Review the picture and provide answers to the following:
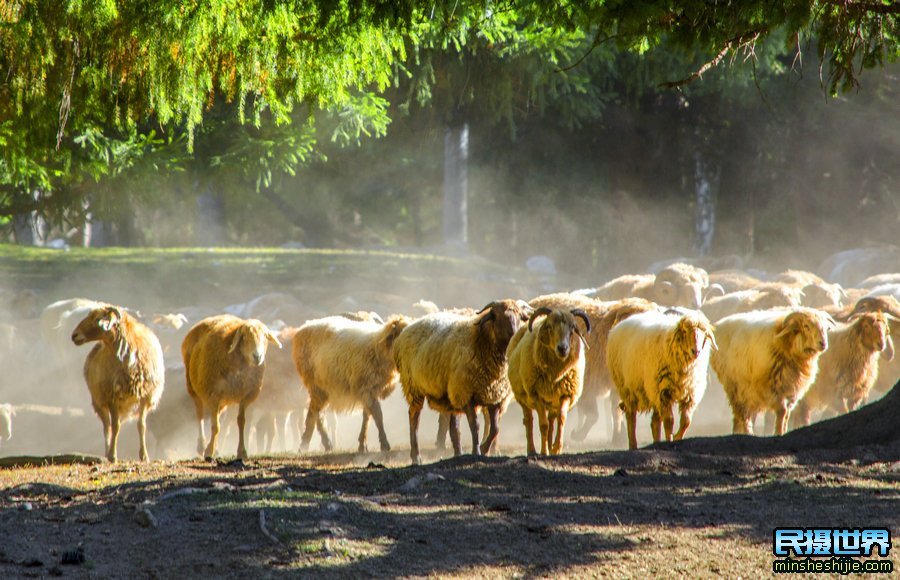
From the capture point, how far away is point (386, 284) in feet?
83.0

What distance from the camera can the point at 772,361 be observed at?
11.4 metres

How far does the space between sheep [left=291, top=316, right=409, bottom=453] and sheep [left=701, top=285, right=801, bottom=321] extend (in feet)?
19.7

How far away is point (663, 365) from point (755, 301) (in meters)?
5.96

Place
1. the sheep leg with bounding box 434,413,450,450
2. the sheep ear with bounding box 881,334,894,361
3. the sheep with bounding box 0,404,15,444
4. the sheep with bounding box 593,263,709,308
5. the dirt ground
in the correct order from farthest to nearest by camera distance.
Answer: the sheep with bounding box 593,263,709,308, the sheep with bounding box 0,404,15,444, the sheep ear with bounding box 881,334,894,361, the sheep leg with bounding box 434,413,450,450, the dirt ground

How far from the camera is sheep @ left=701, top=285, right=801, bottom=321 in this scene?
1595 centimetres

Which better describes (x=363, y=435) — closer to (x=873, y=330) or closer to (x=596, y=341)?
(x=596, y=341)

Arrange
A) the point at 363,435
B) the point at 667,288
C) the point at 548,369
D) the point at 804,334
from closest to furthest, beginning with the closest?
the point at 548,369, the point at 804,334, the point at 363,435, the point at 667,288

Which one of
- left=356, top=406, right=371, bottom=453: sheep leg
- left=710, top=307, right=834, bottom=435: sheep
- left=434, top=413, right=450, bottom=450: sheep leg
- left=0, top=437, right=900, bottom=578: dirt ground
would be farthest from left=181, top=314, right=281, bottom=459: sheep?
left=710, top=307, right=834, bottom=435: sheep

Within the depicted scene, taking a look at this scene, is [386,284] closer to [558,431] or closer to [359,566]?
[558,431]

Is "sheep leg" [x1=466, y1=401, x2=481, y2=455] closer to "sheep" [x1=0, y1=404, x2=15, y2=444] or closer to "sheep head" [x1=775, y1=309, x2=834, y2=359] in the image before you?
"sheep head" [x1=775, y1=309, x2=834, y2=359]

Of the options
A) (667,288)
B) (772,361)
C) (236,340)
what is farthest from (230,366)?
(667,288)

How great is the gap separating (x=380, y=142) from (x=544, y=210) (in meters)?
7.77

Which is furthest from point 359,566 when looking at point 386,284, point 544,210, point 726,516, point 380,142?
point 544,210

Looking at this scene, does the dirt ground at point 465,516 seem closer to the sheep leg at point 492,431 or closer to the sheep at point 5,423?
the sheep leg at point 492,431
